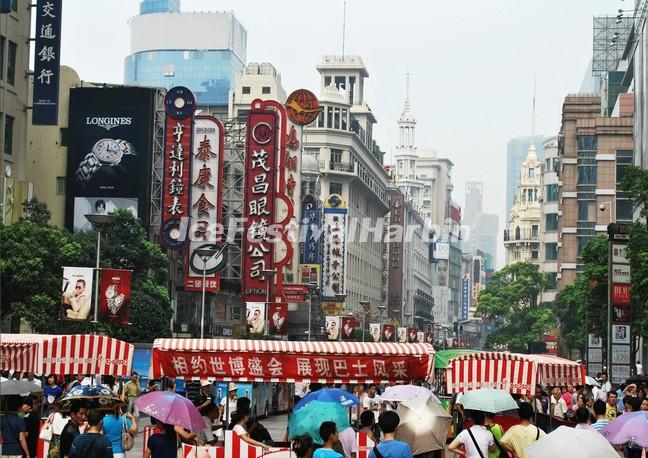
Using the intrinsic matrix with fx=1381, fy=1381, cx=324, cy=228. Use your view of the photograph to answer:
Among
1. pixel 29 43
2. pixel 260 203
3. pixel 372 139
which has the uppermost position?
pixel 372 139

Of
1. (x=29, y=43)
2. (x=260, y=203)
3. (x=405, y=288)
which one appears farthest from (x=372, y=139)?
(x=29, y=43)

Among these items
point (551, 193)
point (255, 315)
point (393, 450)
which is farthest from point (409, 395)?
point (551, 193)

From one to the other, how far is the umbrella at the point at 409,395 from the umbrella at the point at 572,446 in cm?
888

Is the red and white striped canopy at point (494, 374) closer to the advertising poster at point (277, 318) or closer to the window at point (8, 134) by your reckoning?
the window at point (8, 134)

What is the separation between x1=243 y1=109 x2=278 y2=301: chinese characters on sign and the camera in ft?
258

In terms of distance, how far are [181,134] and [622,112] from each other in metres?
34.4

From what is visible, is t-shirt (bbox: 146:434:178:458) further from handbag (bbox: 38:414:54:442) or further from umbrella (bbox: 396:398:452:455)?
handbag (bbox: 38:414:54:442)

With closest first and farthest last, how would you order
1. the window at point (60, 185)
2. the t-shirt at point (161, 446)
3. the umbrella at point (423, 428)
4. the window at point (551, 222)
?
the t-shirt at point (161, 446)
the umbrella at point (423, 428)
the window at point (60, 185)
the window at point (551, 222)

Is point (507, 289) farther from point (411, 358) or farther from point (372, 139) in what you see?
point (411, 358)

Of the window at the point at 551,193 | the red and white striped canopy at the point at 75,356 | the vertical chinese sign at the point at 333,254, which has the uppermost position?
the window at the point at 551,193

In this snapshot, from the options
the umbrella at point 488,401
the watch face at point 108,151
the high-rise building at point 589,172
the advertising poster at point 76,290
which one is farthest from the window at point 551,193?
the umbrella at point 488,401

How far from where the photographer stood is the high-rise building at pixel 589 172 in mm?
94438

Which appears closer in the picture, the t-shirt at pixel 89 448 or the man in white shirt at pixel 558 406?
the t-shirt at pixel 89 448

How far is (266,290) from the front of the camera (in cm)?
7831
